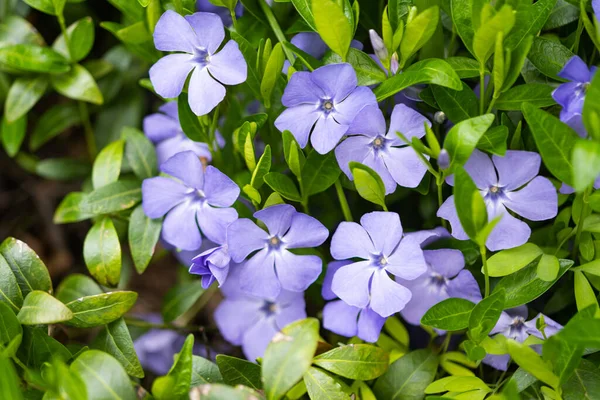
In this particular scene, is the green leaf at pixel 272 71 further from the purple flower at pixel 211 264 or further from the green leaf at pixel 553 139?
the green leaf at pixel 553 139

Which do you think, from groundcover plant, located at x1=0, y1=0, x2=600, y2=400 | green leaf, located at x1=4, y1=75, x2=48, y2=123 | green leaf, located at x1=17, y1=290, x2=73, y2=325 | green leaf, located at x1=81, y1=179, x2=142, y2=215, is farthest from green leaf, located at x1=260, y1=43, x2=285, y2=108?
green leaf, located at x1=4, y1=75, x2=48, y2=123

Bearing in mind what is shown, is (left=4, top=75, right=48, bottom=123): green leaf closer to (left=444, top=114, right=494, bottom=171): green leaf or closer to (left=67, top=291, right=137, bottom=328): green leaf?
(left=67, top=291, right=137, bottom=328): green leaf

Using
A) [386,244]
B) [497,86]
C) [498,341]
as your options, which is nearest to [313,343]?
[386,244]

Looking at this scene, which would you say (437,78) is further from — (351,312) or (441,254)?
(351,312)

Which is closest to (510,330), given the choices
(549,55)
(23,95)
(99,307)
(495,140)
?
(495,140)

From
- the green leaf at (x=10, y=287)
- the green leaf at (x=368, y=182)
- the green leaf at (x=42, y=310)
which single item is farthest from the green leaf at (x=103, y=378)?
the green leaf at (x=368, y=182)

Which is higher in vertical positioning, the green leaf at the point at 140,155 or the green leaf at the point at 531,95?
the green leaf at the point at 531,95
